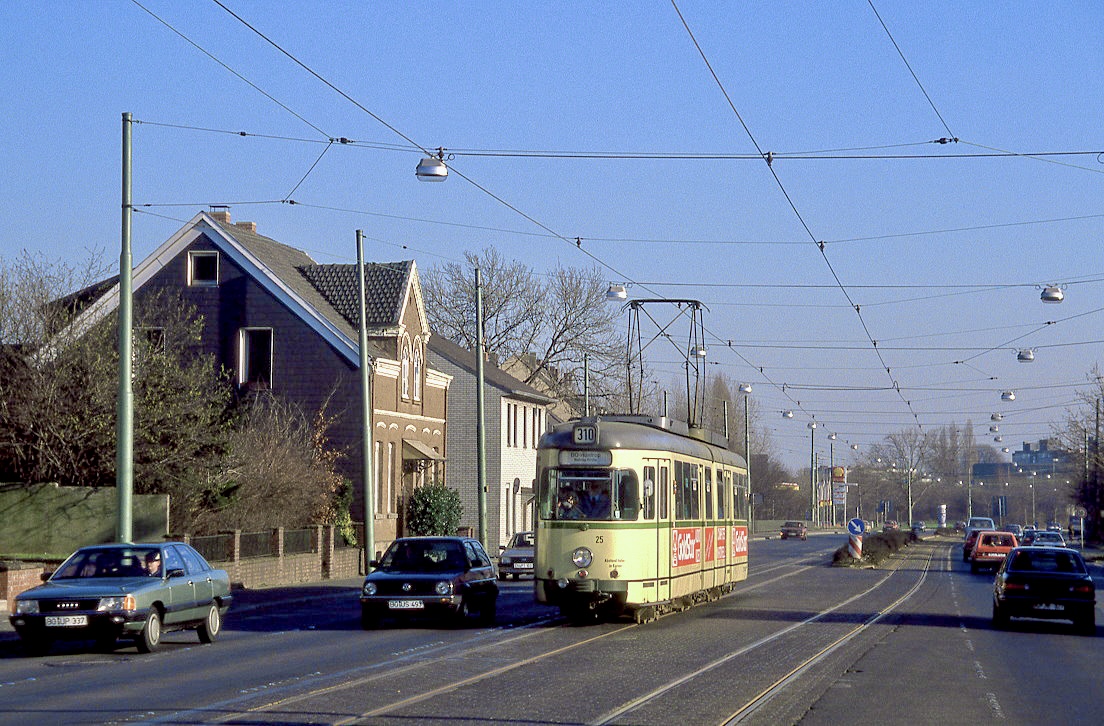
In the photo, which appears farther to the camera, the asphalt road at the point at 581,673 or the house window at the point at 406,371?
the house window at the point at 406,371

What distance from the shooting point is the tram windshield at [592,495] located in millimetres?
22891

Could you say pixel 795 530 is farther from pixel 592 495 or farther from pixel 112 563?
pixel 112 563

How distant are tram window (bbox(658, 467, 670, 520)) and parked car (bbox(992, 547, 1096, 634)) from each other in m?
5.98

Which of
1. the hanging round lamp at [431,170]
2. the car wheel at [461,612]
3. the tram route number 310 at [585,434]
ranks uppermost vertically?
the hanging round lamp at [431,170]

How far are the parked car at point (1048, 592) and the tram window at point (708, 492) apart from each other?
18.5ft

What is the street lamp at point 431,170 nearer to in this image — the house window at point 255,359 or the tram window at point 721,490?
the tram window at point 721,490

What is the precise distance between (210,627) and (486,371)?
43622 millimetres

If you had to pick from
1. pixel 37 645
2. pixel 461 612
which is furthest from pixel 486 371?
pixel 37 645

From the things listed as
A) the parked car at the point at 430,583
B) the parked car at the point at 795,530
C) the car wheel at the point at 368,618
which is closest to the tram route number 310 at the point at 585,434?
the parked car at the point at 430,583

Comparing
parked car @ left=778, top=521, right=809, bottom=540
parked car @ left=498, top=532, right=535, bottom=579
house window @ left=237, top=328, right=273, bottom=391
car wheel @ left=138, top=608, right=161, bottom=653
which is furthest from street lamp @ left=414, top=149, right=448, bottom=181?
parked car @ left=778, top=521, right=809, bottom=540

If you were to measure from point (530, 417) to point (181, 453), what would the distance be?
117 feet

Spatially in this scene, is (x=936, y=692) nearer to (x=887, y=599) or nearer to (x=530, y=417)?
(x=887, y=599)

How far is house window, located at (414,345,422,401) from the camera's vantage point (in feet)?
165

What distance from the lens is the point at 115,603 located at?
17703 mm
